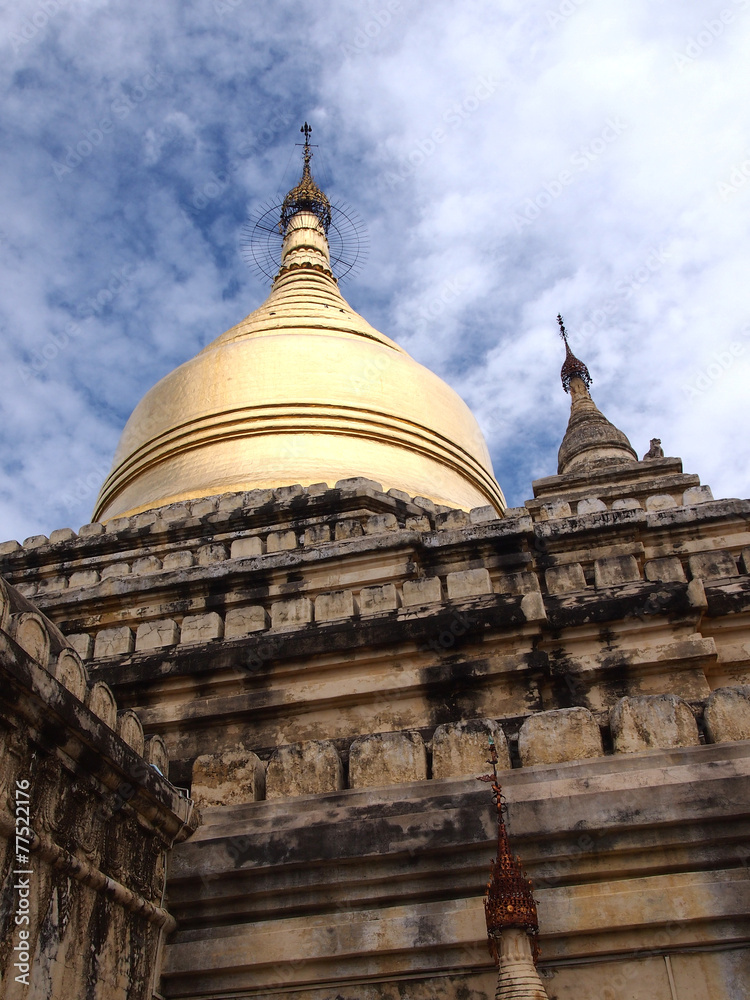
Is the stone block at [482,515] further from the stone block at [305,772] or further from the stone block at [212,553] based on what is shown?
the stone block at [305,772]

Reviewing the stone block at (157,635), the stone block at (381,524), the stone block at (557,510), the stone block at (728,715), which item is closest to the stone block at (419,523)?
the stone block at (381,524)

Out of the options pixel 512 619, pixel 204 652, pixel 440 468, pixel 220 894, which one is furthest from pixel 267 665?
pixel 440 468

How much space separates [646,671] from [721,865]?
9.25ft

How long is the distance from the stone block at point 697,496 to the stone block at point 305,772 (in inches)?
222

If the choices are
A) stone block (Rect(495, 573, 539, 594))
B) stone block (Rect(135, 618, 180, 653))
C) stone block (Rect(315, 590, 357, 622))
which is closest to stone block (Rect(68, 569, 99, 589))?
stone block (Rect(135, 618, 180, 653))

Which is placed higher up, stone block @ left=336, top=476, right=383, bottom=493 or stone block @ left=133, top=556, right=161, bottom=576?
stone block @ left=336, top=476, right=383, bottom=493

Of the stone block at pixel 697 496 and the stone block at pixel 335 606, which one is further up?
the stone block at pixel 697 496

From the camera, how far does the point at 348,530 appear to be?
390 inches

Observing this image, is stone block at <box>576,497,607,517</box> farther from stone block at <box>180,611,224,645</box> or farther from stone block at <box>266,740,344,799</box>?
stone block at <box>266,740,344,799</box>

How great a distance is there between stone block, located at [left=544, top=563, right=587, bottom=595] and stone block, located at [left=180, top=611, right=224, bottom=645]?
2.96 meters

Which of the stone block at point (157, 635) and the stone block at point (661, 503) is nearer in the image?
the stone block at point (157, 635)

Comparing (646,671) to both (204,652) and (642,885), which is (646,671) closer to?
(642,885)

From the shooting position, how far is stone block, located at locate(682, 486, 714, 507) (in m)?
9.81

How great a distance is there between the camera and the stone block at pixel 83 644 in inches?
328
